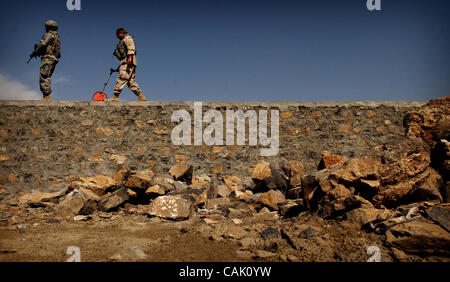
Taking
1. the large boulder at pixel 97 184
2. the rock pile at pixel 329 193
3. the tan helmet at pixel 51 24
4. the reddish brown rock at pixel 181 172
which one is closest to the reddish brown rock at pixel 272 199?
the rock pile at pixel 329 193

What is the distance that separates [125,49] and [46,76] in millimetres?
1589

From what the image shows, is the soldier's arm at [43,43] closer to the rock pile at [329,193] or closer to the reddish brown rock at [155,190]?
the rock pile at [329,193]

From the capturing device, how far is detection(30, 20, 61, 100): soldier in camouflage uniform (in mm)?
5859

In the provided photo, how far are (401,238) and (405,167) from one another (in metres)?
1.23

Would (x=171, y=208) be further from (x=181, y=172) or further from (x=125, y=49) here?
(x=125, y=49)

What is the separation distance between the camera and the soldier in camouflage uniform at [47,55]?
5.86 metres

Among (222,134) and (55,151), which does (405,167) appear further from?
(55,151)

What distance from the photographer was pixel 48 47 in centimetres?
595

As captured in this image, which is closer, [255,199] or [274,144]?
[255,199]

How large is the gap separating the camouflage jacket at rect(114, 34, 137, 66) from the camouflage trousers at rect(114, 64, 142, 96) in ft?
0.47

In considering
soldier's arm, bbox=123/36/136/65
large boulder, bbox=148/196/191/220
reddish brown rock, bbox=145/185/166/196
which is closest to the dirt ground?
large boulder, bbox=148/196/191/220

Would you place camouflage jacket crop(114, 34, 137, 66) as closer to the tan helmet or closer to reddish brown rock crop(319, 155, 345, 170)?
the tan helmet

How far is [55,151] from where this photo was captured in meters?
5.51
